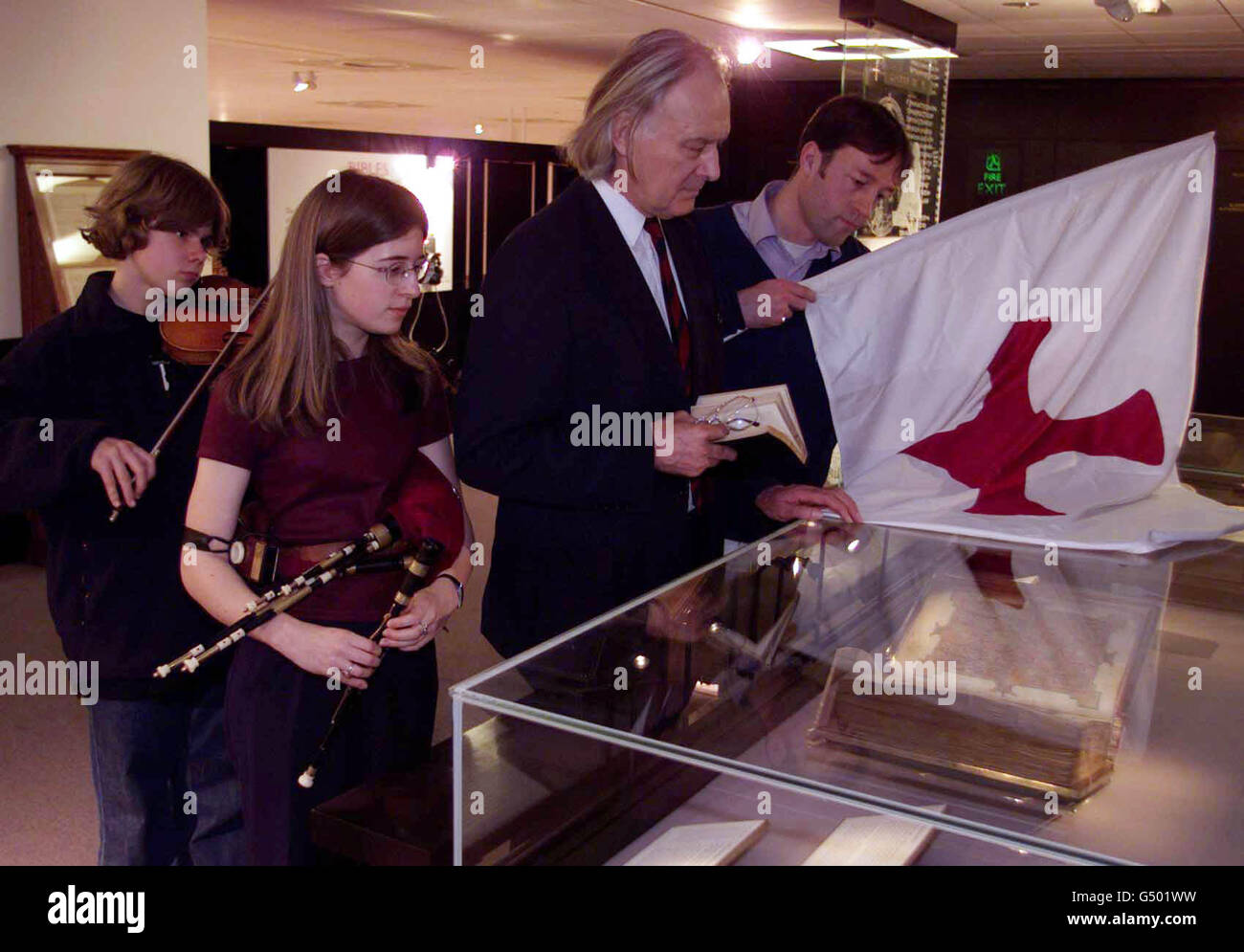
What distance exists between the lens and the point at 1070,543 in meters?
2.16

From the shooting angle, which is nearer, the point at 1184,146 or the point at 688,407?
the point at 688,407

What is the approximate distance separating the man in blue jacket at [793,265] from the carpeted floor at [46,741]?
1893 mm

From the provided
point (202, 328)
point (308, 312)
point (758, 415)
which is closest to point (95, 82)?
point (202, 328)

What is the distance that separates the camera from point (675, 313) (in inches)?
86.6

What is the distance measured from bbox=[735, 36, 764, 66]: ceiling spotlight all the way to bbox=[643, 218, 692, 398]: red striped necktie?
281 inches

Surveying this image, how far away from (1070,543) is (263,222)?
8786 millimetres

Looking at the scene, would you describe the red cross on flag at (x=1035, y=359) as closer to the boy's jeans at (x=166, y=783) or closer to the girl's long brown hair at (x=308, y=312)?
the girl's long brown hair at (x=308, y=312)

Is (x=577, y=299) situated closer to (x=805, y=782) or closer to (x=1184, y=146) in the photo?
(x=805, y=782)

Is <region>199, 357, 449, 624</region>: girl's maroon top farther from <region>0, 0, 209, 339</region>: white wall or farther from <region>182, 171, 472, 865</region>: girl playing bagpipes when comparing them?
<region>0, 0, 209, 339</region>: white wall

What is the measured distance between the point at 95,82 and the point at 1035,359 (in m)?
4.29

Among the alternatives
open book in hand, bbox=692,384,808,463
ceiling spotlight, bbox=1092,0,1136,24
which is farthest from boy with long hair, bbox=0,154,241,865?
ceiling spotlight, bbox=1092,0,1136,24
